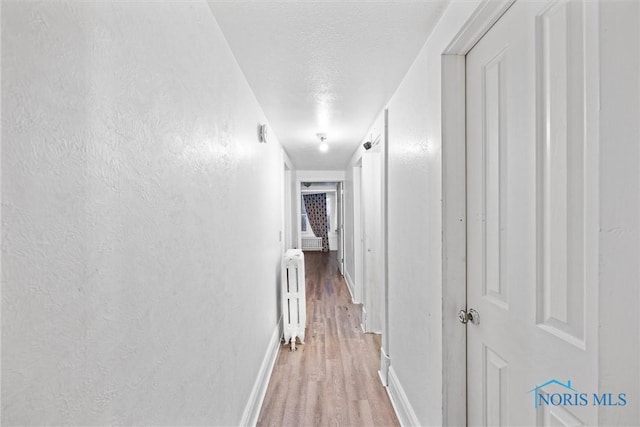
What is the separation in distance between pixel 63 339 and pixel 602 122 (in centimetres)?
116

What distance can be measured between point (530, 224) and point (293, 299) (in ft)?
9.06

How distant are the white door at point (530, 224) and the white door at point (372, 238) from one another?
7.64 feet

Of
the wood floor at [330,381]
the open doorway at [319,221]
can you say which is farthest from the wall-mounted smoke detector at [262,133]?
the open doorway at [319,221]

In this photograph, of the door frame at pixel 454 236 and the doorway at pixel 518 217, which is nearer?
the doorway at pixel 518 217

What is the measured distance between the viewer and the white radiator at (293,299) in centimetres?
336

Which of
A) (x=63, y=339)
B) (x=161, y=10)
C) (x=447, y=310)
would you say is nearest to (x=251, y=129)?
(x=161, y=10)

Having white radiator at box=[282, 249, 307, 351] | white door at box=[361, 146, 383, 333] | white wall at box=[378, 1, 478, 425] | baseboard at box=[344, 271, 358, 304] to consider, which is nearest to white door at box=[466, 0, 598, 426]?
white wall at box=[378, 1, 478, 425]

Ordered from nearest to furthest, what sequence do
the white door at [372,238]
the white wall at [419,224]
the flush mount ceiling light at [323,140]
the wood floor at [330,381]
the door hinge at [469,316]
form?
the door hinge at [469,316] → the white wall at [419,224] → the wood floor at [330,381] → the flush mount ceiling light at [323,140] → the white door at [372,238]

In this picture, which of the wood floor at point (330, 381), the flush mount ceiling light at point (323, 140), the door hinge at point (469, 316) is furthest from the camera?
the flush mount ceiling light at point (323, 140)

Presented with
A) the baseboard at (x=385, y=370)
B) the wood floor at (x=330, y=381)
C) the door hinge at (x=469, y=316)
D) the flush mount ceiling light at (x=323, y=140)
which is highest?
the flush mount ceiling light at (x=323, y=140)

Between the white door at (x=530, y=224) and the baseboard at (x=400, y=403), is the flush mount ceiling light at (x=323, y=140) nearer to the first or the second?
the white door at (x=530, y=224)

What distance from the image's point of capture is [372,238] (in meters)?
3.87

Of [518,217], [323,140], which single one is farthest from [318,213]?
[518,217]

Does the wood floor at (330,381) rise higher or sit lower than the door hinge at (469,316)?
lower
